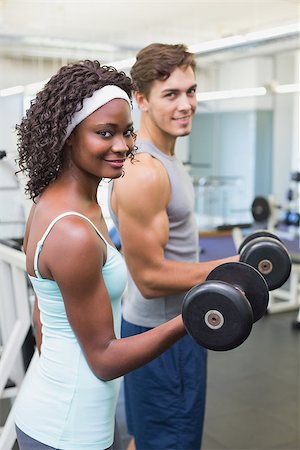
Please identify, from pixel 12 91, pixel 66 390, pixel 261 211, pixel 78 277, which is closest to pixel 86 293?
pixel 78 277

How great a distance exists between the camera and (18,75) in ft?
22.6

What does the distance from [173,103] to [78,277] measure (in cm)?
65

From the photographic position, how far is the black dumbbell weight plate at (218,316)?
779mm

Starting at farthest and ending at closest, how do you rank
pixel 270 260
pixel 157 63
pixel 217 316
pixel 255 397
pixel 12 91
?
1. pixel 12 91
2. pixel 255 397
3. pixel 157 63
4. pixel 270 260
5. pixel 217 316

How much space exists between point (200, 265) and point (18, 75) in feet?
20.3

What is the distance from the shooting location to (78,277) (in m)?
0.80

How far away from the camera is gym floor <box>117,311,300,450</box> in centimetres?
220

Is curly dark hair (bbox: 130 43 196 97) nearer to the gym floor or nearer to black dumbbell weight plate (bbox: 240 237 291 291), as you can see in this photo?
black dumbbell weight plate (bbox: 240 237 291 291)

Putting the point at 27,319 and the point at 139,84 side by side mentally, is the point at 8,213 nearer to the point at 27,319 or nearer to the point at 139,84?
the point at 27,319

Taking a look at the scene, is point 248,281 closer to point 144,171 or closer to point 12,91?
point 144,171

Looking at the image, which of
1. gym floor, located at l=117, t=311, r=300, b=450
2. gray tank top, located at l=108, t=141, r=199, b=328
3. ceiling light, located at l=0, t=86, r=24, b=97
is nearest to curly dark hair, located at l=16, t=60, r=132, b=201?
gray tank top, located at l=108, t=141, r=199, b=328

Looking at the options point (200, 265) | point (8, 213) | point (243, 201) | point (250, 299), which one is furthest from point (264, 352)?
point (243, 201)

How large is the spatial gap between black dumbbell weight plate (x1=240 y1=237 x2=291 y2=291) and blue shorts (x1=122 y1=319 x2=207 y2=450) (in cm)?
29

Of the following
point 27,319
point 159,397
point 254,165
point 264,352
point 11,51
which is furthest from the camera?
point 254,165
